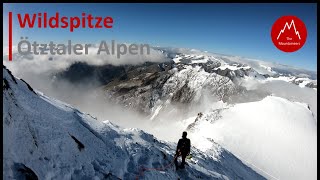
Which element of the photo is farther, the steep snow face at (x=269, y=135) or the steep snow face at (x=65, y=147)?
the steep snow face at (x=269, y=135)

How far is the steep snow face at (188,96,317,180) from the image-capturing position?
7562 centimetres

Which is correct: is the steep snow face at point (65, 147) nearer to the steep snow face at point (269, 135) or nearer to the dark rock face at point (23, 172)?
the dark rock face at point (23, 172)

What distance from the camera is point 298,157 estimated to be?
295ft

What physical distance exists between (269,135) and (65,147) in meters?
101

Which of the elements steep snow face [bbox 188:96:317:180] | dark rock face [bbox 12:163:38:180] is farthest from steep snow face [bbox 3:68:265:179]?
steep snow face [bbox 188:96:317:180]

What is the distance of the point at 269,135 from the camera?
10994 centimetres

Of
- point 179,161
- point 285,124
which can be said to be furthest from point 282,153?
point 179,161

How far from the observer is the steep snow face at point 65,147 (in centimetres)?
1576

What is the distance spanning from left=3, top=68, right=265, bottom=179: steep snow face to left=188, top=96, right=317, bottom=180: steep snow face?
69.1 ft

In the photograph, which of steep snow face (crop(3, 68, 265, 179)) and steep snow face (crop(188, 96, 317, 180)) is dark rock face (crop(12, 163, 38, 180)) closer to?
steep snow face (crop(3, 68, 265, 179))

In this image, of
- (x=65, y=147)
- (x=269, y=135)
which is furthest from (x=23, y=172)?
(x=269, y=135)

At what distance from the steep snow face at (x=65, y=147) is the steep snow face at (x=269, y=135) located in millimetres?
21067

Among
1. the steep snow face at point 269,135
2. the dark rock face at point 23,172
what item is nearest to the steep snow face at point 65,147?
the dark rock face at point 23,172

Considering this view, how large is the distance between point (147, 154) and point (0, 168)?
510 inches
